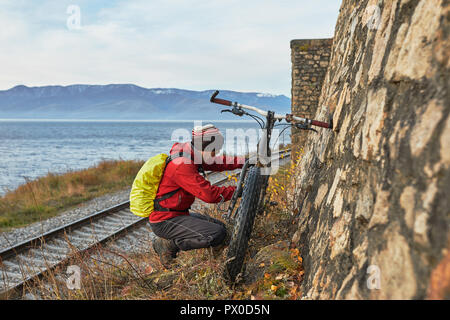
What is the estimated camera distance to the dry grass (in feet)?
35.5

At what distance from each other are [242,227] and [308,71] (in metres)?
9.43

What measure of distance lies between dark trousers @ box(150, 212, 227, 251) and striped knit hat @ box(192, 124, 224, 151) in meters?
0.99

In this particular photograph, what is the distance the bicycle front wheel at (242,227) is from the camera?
362 cm

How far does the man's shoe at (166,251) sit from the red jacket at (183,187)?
555 mm

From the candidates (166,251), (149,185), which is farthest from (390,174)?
(166,251)

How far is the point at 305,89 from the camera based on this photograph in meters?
11.8

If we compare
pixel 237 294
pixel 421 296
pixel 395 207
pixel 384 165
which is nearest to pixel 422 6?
pixel 384 165

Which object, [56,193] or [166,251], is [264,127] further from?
[56,193]

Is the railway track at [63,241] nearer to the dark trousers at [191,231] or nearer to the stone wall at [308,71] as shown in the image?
the dark trousers at [191,231]

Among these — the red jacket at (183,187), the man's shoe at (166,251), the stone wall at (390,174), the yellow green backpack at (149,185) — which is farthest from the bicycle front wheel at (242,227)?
the man's shoe at (166,251)

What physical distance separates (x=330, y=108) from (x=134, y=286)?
3409 mm

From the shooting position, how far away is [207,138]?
415cm

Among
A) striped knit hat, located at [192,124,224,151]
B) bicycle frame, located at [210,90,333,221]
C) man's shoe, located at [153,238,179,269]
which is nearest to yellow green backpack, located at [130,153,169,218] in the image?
striped knit hat, located at [192,124,224,151]
